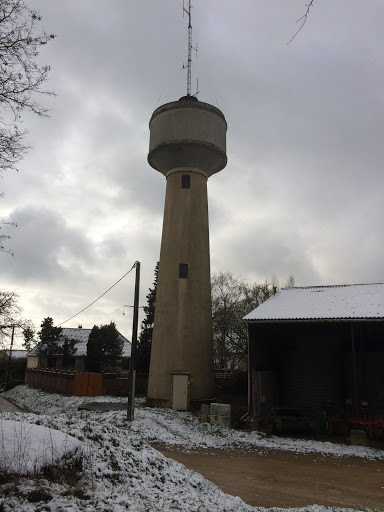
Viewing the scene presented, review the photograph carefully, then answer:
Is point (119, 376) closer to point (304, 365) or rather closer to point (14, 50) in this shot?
point (304, 365)

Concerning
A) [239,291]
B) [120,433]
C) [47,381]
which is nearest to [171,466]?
[120,433]

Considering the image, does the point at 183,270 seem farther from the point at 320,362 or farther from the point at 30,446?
the point at 30,446

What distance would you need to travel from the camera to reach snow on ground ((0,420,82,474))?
6691 millimetres

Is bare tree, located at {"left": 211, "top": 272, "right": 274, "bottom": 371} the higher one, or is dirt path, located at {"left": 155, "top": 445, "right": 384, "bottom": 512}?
bare tree, located at {"left": 211, "top": 272, "right": 274, "bottom": 371}

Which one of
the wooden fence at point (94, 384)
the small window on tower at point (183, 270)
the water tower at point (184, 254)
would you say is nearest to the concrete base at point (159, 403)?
the water tower at point (184, 254)

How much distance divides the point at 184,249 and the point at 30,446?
17.5m

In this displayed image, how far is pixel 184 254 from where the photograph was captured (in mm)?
24094

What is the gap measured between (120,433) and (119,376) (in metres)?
20.7

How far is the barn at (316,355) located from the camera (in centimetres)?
1955

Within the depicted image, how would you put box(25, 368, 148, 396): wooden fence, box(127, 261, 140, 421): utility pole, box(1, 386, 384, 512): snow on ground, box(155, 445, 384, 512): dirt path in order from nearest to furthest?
box(1, 386, 384, 512): snow on ground < box(155, 445, 384, 512): dirt path < box(127, 261, 140, 421): utility pole < box(25, 368, 148, 396): wooden fence

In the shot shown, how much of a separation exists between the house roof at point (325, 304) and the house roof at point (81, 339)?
2722cm

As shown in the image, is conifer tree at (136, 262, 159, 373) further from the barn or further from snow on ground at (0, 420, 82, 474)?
snow on ground at (0, 420, 82, 474)

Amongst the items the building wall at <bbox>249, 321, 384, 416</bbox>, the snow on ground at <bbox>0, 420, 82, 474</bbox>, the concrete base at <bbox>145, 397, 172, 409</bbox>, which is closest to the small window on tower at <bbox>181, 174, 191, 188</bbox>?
the building wall at <bbox>249, 321, 384, 416</bbox>

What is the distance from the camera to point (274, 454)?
47.0 feet
